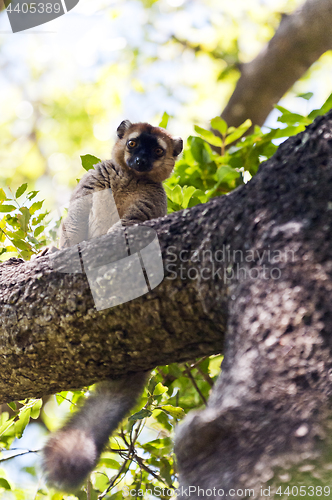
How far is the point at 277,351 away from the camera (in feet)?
4.15

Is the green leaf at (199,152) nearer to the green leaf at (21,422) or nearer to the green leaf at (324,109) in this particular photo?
the green leaf at (324,109)

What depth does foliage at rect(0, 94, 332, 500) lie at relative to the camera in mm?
2549

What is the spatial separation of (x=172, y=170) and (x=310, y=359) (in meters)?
2.98

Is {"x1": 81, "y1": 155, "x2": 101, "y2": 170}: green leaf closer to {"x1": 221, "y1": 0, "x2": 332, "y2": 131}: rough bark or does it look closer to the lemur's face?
the lemur's face

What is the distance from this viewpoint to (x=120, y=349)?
1.83 metres

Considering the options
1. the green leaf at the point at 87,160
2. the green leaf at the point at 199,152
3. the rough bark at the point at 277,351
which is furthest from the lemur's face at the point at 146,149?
→ the rough bark at the point at 277,351

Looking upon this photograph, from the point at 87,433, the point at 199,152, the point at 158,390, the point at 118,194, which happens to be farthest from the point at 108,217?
the point at 87,433

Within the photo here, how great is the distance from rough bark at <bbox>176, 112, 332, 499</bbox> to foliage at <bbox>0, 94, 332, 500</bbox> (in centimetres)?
100

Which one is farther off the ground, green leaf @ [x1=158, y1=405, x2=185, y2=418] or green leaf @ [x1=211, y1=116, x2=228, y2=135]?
green leaf @ [x1=211, y1=116, x2=228, y2=135]

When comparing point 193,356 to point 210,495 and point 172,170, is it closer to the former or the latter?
point 210,495

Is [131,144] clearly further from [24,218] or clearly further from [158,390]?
[158,390]

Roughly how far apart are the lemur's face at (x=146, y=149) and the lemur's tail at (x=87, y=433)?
1951 millimetres
